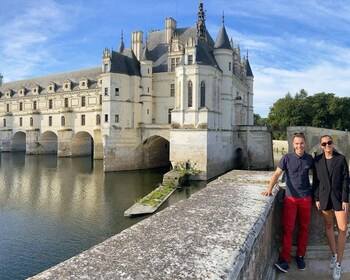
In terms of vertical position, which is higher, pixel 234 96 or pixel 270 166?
pixel 234 96

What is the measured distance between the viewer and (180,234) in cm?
335

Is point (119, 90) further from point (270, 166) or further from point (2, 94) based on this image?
point (2, 94)

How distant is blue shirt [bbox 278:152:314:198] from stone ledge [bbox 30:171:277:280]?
1.18 ft

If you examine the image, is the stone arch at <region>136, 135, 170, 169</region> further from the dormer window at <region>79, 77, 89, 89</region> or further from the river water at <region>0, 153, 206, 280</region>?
the dormer window at <region>79, 77, 89, 89</region>

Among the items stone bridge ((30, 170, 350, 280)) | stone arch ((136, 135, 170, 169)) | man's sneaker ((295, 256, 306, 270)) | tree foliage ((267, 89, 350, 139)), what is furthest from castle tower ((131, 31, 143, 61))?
man's sneaker ((295, 256, 306, 270))

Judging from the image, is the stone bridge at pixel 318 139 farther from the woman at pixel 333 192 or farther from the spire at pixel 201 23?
the woman at pixel 333 192

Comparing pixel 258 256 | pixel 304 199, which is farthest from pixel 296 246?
pixel 258 256

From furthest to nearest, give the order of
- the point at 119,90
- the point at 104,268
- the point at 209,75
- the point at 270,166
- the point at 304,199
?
the point at 270,166 < the point at 119,90 < the point at 209,75 < the point at 304,199 < the point at 104,268

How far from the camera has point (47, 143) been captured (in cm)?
4847

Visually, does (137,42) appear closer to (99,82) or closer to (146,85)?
(146,85)

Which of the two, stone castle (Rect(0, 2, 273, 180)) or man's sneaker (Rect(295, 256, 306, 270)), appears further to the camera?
stone castle (Rect(0, 2, 273, 180))

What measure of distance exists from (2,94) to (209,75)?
40679 mm

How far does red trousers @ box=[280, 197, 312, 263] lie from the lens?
4.50m

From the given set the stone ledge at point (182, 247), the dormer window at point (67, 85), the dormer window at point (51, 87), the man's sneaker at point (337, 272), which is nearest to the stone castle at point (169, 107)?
the dormer window at point (67, 85)
